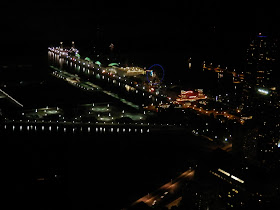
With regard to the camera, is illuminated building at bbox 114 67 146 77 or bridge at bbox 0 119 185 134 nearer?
Result: bridge at bbox 0 119 185 134

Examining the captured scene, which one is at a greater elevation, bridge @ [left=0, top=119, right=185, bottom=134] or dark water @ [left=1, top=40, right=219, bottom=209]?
bridge @ [left=0, top=119, right=185, bottom=134]

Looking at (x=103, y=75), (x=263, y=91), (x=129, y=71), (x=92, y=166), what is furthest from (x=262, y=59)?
(x=103, y=75)

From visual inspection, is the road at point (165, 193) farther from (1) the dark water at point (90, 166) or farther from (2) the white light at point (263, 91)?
(2) the white light at point (263, 91)

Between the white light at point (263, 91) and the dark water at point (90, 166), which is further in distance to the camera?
the white light at point (263, 91)

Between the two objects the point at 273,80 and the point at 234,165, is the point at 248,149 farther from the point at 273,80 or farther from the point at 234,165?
the point at 273,80

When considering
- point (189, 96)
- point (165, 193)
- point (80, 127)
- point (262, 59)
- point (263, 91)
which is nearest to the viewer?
point (165, 193)

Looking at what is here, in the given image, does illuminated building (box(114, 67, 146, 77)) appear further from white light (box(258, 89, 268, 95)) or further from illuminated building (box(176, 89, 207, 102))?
white light (box(258, 89, 268, 95))

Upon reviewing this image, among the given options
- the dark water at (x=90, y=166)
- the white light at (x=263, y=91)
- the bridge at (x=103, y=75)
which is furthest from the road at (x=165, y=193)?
the bridge at (x=103, y=75)

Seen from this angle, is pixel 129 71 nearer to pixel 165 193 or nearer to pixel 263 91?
pixel 263 91

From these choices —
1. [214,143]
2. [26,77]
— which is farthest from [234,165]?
[26,77]

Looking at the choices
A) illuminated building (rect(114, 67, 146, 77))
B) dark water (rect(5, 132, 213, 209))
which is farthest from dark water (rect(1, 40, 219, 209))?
illuminated building (rect(114, 67, 146, 77))

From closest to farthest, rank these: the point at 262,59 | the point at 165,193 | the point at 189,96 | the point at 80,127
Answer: the point at 165,193, the point at 80,127, the point at 262,59, the point at 189,96
